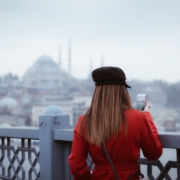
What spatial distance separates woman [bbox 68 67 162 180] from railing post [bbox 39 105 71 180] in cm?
123

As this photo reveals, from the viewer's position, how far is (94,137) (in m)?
2.53

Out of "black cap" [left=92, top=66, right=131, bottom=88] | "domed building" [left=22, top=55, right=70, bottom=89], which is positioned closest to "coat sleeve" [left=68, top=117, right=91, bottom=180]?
"black cap" [left=92, top=66, right=131, bottom=88]

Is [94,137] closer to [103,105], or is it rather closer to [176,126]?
[103,105]

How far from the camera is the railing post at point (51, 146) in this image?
3867mm

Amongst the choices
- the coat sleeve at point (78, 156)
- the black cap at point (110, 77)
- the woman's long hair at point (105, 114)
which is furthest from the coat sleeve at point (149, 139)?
the coat sleeve at point (78, 156)

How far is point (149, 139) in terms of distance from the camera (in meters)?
2.57

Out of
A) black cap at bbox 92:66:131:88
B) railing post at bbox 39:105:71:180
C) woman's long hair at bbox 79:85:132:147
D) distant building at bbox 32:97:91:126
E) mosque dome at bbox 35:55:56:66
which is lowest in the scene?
distant building at bbox 32:97:91:126

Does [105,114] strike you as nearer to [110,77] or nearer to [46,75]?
[110,77]

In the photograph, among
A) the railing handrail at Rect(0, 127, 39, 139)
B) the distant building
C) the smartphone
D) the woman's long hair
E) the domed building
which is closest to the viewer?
the woman's long hair

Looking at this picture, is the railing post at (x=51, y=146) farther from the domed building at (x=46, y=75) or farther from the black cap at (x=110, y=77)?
the domed building at (x=46, y=75)

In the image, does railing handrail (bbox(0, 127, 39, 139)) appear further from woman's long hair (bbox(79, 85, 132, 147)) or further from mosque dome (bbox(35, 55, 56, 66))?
mosque dome (bbox(35, 55, 56, 66))

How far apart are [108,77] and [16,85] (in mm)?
121469

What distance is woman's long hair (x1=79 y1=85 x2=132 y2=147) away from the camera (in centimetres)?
253

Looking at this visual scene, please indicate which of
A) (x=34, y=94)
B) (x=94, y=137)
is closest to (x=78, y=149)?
(x=94, y=137)
